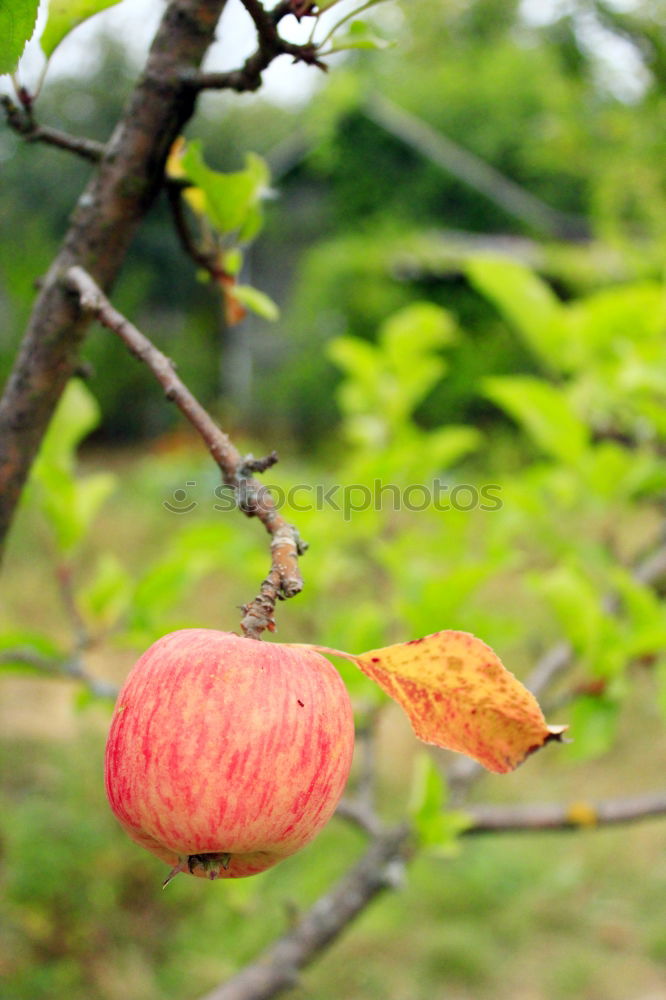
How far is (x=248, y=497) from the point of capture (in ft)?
1.42

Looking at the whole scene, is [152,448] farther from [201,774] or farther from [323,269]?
[201,774]

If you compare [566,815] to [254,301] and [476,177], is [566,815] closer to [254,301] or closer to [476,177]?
[254,301]

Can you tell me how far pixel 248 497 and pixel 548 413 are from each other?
996mm

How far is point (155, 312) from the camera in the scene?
13.1m

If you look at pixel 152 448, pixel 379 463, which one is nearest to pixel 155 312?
pixel 152 448

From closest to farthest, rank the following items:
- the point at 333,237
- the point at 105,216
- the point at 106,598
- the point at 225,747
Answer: the point at 225,747 → the point at 105,216 → the point at 106,598 → the point at 333,237

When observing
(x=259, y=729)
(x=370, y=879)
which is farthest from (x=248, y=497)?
(x=370, y=879)

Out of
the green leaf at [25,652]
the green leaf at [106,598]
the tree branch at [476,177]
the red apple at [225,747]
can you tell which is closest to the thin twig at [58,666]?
the green leaf at [25,652]

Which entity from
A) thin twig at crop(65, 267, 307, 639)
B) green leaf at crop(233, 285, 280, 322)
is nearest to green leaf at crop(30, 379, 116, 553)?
green leaf at crop(233, 285, 280, 322)

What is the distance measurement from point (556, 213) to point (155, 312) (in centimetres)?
582

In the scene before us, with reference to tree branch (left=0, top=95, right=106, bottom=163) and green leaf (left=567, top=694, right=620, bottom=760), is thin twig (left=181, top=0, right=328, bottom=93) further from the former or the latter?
green leaf (left=567, top=694, right=620, bottom=760)

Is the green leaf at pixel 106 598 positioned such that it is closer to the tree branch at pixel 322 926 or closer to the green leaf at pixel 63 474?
the green leaf at pixel 63 474

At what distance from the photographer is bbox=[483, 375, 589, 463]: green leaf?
134 centimetres

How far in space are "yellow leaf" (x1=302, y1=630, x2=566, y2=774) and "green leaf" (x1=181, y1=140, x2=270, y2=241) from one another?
1.29 ft
